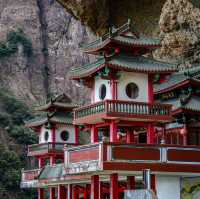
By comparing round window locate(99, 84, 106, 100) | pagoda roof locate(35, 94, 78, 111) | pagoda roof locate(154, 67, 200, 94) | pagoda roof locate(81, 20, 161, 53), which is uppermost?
pagoda roof locate(81, 20, 161, 53)

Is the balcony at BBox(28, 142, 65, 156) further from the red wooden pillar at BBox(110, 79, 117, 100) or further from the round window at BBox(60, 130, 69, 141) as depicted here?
the red wooden pillar at BBox(110, 79, 117, 100)

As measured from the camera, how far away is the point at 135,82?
1244 inches

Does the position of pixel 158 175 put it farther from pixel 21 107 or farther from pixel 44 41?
pixel 44 41

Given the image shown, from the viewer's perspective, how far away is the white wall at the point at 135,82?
31125 millimetres

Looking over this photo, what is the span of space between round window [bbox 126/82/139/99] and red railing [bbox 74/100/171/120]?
1.27 m

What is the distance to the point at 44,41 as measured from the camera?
93750mm

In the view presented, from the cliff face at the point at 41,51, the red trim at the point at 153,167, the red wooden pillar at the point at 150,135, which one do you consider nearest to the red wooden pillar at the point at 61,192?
the red wooden pillar at the point at 150,135

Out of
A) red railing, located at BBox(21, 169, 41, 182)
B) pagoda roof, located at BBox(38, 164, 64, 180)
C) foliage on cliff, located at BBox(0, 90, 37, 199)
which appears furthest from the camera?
foliage on cliff, located at BBox(0, 90, 37, 199)

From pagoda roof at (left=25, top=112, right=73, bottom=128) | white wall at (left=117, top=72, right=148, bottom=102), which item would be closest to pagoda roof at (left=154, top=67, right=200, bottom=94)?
white wall at (left=117, top=72, right=148, bottom=102)

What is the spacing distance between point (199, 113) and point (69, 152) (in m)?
7.73

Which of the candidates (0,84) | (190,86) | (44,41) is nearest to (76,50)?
(44,41)

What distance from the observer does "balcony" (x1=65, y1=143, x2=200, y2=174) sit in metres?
28.3

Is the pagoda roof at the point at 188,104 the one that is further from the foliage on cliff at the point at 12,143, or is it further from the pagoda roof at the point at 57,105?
the foliage on cliff at the point at 12,143

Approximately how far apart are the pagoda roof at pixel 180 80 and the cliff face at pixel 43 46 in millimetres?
52314
